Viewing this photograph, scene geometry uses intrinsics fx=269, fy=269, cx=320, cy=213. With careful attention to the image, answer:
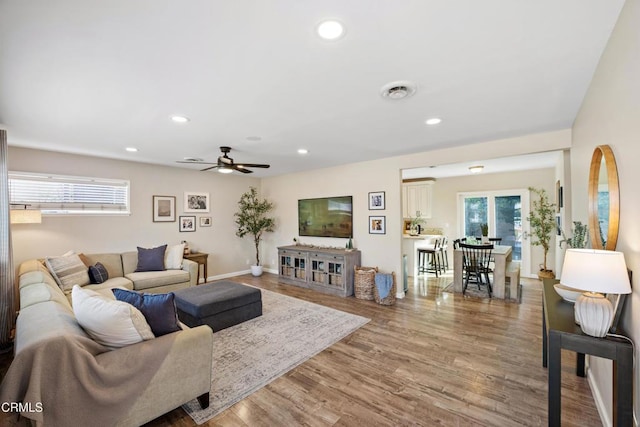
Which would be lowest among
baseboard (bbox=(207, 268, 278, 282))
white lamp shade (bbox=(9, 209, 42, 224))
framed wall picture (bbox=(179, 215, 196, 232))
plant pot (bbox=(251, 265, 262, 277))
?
baseboard (bbox=(207, 268, 278, 282))

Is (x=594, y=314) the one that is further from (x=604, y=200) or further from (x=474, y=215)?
(x=474, y=215)

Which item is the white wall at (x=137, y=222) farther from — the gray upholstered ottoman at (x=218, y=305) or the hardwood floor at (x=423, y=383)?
the hardwood floor at (x=423, y=383)

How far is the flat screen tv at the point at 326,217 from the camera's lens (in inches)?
214

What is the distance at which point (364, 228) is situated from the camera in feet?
17.0

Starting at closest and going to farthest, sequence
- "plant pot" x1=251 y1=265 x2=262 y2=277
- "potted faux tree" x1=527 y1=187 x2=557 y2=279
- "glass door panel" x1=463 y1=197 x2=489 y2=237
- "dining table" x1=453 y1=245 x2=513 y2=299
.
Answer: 1. "dining table" x1=453 y1=245 x2=513 y2=299
2. "potted faux tree" x1=527 y1=187 x2=557 y2=279
3. "plant pot" x1=251 y1=265 x2=262 y2=277
4. "glass door panel" x1=463 y1=197 x2=489 y2=237

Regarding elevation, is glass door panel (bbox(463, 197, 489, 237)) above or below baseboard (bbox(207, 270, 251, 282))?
above

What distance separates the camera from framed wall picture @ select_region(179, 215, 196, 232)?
5680 millimetres

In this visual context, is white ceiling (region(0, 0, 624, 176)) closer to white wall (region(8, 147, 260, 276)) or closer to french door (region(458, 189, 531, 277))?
white wall (region(8, 147, 260, 276))

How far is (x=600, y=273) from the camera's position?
1389 millimetres

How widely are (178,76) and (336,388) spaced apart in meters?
2.76

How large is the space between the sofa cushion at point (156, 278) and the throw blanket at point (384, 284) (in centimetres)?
324

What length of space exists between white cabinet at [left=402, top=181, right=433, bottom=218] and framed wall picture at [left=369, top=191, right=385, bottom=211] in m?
2.40

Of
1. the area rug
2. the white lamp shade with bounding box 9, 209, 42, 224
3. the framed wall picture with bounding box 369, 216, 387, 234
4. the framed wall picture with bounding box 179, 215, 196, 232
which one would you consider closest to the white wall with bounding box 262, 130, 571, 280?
the framed wall picture with bounding box 369, 216, 387, 234

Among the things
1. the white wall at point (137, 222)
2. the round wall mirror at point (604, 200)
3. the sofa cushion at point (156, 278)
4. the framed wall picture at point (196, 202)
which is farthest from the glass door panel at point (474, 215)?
the sofa cushion at point (156, 278)
